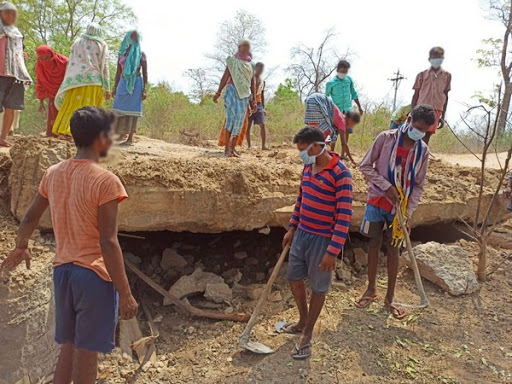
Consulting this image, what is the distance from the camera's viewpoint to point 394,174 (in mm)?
3094

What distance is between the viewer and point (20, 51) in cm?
450

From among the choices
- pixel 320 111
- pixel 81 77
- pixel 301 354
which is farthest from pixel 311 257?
pixel 81 77

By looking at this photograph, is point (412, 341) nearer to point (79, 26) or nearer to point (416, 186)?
point (416, 186)

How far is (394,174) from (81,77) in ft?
10.5

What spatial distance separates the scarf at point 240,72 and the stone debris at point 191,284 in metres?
2.12

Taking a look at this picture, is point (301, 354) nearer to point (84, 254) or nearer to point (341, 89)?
point (84, 254)

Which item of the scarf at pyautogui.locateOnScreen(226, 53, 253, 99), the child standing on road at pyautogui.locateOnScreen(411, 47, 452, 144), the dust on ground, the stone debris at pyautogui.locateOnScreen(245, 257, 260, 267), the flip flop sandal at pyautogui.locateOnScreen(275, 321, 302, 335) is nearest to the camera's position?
the dust on ground

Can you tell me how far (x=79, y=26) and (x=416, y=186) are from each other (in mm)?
13247

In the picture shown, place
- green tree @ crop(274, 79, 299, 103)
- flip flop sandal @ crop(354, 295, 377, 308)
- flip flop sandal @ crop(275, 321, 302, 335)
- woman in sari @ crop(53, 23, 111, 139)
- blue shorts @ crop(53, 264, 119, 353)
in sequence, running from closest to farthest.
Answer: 1. blue shorts @ crop(53, 264, 119, 353)
2. flip flop sandal @ crop(275, 321, 302, 335)
3. flip flop sandal @ crop(354, 295, 377, 308)
4. woman in sari @ crop(53, 23, 111, 139)
5. green tree @ crop(274, 79, 299, 103)

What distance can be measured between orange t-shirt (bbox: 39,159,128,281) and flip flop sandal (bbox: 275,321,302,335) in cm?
173

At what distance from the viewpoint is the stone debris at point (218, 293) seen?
3.89 meters

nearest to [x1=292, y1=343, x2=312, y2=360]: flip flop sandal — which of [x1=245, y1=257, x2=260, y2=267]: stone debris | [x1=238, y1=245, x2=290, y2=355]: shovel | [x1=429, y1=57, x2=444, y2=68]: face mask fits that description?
[x1=238, y1=245, x2=290, y2=355]: shovel

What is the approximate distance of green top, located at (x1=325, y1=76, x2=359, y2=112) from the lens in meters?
5.38

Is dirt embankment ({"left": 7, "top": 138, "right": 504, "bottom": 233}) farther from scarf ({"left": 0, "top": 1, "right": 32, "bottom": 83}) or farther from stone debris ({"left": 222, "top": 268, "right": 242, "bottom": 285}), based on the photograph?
scarf ({"left": 0, "top": 1, "right": 32, "bottom": 83})
